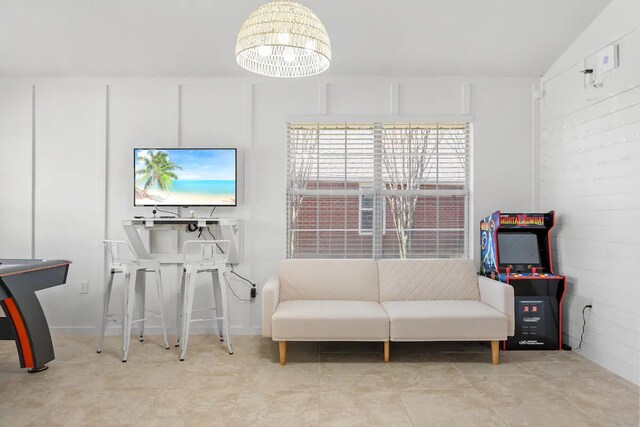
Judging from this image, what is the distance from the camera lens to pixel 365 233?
4551mm

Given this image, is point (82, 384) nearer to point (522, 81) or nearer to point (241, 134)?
point (241, 134)

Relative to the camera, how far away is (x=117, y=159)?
4.45 metres

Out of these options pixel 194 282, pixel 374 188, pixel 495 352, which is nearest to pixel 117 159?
pixel 194 282

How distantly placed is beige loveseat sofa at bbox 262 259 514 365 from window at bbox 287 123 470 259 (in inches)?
13.9

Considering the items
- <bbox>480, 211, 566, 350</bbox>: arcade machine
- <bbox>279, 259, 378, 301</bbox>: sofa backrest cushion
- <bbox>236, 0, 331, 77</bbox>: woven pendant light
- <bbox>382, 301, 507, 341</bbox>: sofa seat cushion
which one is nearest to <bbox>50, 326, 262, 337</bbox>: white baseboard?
<bbox>279, 259, 378, 301</bbox>: sofa backrest cushion

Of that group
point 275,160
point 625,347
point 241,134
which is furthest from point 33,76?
point 625,347

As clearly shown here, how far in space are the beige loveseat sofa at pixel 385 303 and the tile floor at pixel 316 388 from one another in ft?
0.85

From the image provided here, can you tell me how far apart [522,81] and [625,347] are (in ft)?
8.35

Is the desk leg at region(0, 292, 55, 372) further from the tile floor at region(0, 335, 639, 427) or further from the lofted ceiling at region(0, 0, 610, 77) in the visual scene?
the lofted ceiling at region(0, 0, 610, 77)

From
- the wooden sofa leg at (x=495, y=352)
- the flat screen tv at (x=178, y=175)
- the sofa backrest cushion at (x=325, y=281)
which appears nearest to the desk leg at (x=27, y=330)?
the flat screen tv at (x=178, y=175)

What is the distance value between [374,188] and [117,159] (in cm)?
250

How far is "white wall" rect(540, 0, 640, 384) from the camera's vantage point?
10.6 ft

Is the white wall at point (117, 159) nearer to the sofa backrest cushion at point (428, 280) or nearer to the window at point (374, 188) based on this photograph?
the window at point (374, 188)

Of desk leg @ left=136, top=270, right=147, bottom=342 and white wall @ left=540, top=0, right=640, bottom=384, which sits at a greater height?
white wall @ left=540, top=0, right=640, bottom=384
